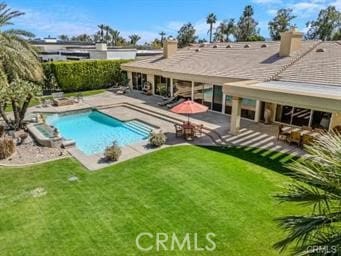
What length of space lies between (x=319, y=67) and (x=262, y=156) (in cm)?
1094

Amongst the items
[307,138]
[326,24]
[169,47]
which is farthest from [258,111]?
[326,24]

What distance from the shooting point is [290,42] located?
25734 mm

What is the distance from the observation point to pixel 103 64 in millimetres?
40062

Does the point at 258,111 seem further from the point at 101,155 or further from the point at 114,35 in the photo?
the point at 114,35

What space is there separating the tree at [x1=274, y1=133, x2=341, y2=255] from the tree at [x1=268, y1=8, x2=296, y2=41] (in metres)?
79.5

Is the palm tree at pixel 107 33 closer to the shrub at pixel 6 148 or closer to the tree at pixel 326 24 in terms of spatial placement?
the tree at pixel 326 24

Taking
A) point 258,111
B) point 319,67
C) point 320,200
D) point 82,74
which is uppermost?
point 319,67

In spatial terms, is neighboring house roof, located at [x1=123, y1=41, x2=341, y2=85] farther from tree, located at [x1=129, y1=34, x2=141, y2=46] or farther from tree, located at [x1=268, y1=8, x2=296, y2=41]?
tree, located at [x1=129, y1=34, x2=141, y2=46]

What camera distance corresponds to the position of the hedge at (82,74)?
1420 inches

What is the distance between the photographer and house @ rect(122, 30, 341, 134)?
17.9m

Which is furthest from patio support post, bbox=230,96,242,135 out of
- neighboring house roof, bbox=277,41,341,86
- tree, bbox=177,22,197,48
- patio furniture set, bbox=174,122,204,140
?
tree, bbox=177,22,197,48

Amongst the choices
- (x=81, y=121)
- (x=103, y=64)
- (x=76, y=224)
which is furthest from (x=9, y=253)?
(x=103, y=64)

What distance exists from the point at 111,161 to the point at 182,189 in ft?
18.1

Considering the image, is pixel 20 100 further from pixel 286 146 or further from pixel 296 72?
pixel 296 72
